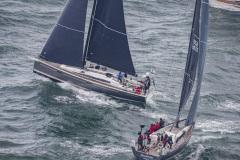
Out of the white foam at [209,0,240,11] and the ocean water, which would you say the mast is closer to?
the ocean water

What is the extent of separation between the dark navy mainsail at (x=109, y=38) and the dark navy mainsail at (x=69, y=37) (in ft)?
4.08

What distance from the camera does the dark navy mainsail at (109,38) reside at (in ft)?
176

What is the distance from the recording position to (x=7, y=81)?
57.4 meters

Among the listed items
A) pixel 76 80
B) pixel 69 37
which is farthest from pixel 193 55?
pixel 69 37

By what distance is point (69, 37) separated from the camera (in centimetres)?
5441

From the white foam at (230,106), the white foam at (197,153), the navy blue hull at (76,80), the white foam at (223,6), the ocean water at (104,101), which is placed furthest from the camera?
the white foam at (223,6)

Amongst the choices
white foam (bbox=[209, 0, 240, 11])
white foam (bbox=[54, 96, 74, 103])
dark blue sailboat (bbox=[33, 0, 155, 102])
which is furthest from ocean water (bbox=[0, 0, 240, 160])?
white foam (bbox=[209, 0, 240, 11])

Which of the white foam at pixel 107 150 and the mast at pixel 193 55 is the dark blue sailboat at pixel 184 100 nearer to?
the mast at pixel 193 55

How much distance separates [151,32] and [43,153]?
143 feet

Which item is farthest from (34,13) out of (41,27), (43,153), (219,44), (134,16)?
(43,153)

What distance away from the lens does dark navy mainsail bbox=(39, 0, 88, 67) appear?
176ft

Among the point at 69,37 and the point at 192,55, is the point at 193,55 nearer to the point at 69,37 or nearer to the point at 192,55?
the point at 192,55

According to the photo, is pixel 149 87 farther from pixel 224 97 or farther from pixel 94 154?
pixel 94 154

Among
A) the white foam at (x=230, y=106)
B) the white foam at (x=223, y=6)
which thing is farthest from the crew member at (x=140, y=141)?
the white foam at (x=223, y=6)
